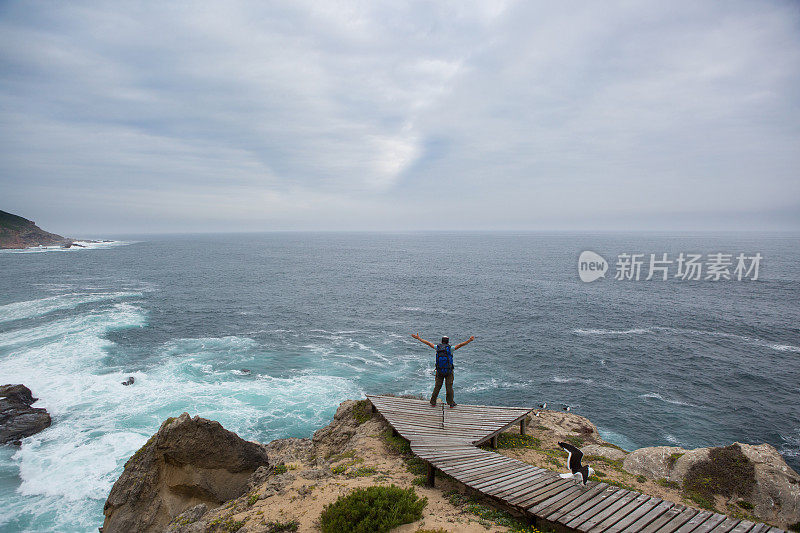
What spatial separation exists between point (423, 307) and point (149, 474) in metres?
49.8

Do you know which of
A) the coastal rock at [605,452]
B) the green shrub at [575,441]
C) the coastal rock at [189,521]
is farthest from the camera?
the green shrub at [575,441]

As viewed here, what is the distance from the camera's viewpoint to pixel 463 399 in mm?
32062

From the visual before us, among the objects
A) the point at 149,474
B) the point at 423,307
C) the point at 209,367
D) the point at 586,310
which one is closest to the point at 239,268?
the point at 423,307

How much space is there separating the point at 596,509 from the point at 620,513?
1.94 feet

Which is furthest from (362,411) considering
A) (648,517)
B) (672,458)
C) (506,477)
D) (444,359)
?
(672,458)

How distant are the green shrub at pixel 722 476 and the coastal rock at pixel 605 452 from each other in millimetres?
2760

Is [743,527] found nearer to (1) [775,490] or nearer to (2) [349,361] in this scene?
(1) [775,490]

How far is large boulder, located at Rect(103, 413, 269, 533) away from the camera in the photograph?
52.6ft

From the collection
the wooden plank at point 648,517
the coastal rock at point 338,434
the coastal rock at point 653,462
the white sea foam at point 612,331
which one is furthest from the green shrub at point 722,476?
the white sea foam at point 612,331

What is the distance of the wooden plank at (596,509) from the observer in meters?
9.86

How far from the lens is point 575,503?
10.7m

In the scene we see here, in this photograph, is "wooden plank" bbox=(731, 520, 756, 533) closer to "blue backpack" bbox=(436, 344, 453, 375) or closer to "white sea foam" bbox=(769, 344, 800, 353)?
"blue backpack" bbox=(436, 344, 453, 375)

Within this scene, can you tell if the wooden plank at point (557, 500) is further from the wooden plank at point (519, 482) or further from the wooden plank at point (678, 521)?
the wooden plank at point (678, 521)

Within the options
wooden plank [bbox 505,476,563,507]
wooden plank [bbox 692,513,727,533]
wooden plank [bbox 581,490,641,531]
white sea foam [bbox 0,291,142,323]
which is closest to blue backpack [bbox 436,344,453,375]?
wooden plank [bbox 505,476,563,507]
